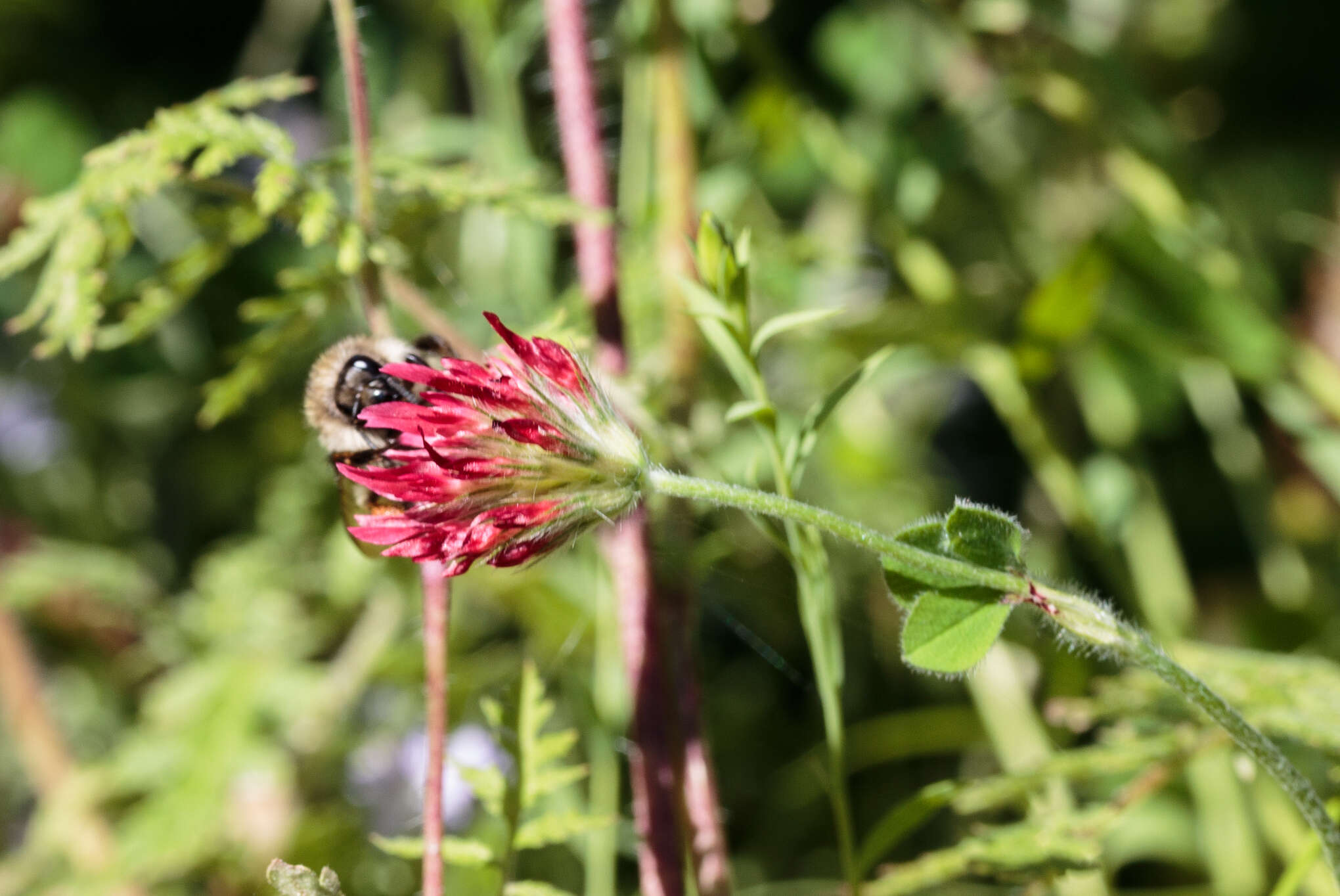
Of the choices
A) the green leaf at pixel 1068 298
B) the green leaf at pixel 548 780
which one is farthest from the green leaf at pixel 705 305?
the green leaf at pixel 1068 298

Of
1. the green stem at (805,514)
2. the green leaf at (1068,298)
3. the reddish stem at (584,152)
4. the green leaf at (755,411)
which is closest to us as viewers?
the green stem at (805,514)

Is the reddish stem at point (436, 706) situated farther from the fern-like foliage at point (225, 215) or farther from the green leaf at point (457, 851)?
the fern-like foliage at point (225, 215)

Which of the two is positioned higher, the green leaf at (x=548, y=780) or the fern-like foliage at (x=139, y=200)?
the fern-like foliage at (x=139, y=200)

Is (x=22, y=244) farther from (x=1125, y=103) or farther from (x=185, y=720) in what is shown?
(x=1125, y=103)

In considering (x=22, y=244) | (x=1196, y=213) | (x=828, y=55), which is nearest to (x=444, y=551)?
(x=22, y=244)

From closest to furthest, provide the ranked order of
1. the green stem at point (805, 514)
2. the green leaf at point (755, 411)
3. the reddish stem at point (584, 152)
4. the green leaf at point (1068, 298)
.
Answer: the green stem at point (805, 514) → the green leaf at point (755, 411) → the reddish stem at point (584, 152) → the green leaf at point (1068, 298)

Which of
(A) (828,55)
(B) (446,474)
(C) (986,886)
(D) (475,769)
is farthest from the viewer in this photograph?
(A) (828,55)
